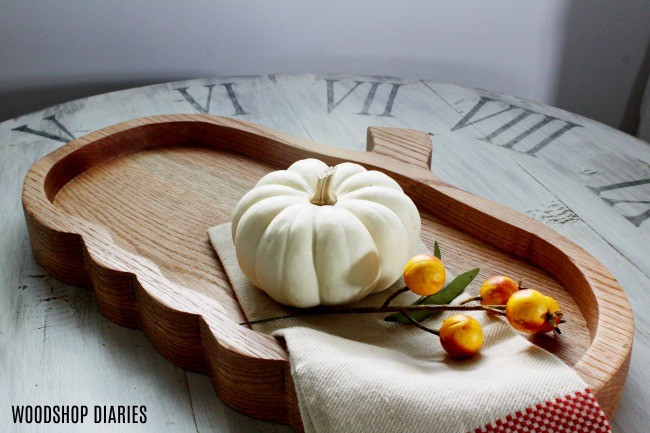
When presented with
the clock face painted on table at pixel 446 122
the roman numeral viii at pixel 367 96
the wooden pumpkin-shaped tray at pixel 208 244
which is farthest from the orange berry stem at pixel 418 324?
the roman numeral viii at pixel 367 96

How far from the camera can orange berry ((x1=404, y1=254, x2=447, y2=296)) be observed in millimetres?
771

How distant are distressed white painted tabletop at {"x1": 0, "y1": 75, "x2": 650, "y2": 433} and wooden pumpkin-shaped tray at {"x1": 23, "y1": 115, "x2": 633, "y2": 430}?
0.04m

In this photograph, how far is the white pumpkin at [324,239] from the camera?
0.76 m

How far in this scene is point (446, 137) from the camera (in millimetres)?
1377

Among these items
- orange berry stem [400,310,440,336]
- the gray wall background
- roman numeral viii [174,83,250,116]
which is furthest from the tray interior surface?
the gray wall background

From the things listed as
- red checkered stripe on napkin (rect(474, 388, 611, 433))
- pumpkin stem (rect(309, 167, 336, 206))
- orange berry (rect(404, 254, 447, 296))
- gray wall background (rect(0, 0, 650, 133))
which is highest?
pumpkin stem (rect(309, 167, 336, 206))

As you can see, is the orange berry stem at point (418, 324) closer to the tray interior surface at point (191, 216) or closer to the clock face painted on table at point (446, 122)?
the tray interior surface at point (191, 216)

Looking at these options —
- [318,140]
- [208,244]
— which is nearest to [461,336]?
[208,244]

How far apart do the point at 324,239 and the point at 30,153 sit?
0.80 m

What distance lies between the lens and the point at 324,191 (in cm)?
81

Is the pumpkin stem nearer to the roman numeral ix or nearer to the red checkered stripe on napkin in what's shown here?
the red checkered stripe on napkin

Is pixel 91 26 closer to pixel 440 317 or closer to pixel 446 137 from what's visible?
pixel 446 137

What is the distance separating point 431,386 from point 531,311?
15cm

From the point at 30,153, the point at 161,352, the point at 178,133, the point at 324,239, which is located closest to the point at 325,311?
the point at 324,239
